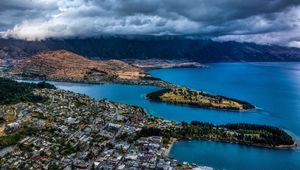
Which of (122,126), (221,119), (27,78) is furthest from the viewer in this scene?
(27,78)

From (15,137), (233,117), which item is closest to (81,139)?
(15,137)

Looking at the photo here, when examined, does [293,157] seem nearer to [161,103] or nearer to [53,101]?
[161,103]

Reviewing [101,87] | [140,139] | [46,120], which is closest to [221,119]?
[140,139]

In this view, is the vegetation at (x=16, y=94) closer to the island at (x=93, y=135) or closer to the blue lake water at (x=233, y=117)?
the island at (x=93, y=135)

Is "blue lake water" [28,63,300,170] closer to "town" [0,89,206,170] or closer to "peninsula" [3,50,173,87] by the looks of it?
"town" [0,89,206,170]

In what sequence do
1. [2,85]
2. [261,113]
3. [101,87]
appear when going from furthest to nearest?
1. [101,87]
2. [2,85]
3. [261,113]

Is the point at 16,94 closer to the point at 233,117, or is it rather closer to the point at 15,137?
the point at 15,137
